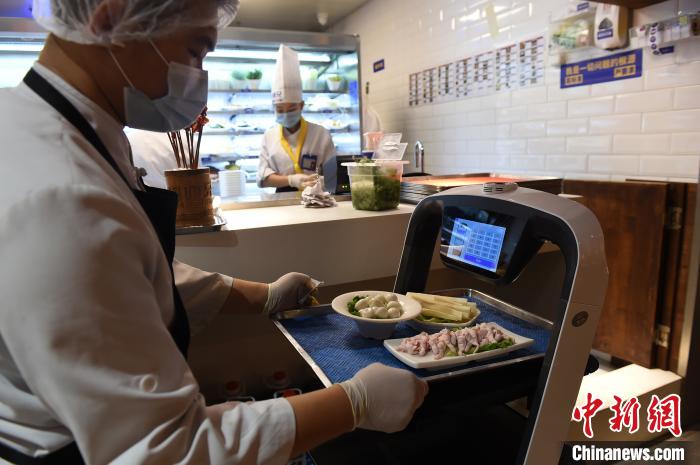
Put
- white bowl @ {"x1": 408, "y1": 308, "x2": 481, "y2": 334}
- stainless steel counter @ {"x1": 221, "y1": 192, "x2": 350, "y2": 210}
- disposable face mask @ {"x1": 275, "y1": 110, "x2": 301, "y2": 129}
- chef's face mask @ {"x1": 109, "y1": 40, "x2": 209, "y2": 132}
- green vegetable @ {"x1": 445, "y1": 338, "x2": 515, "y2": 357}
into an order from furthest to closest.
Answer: disposable face mask @ {"x1": 275, "y1": 110, "x2": 301, "y2": 129}
stainless steel counter @ {"x1": 221, "y1": 192, "x2": 350, "y2": 210}
white bowl @ {"x1": 408, "y1": 308, "x2": 481, "y2": 334}
green vegetable @ {"x1": 445, "y1": 338, "x2": 515, "y2": 357}
chef's face mask @ {"x1": 109, "y1": 40, "x2": 209, "y2": 132}

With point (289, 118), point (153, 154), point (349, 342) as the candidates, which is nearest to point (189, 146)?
point (349, 342)

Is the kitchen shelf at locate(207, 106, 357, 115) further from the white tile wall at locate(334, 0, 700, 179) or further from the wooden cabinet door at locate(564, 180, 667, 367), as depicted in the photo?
the wooden cabinet door at locate(564, 180, 667, 367)

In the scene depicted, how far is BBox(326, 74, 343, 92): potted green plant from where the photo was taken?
491 centimetres

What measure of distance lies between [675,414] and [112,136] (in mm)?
2689

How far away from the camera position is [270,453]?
0.72 metres

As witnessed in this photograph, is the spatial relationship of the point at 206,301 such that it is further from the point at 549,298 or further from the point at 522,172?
the point at 522,172

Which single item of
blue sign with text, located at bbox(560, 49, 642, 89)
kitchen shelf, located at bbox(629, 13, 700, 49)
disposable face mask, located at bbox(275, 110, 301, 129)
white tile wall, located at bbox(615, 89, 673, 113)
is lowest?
white tile wall, located at bbox(615, 89, 673, 113)

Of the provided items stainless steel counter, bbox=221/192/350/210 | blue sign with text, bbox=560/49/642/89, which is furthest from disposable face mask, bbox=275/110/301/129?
blue sign with text, bbox=560/49/642/89

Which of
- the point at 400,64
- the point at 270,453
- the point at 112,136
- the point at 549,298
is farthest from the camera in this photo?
the point at 400,64

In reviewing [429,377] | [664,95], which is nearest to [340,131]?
[664,95]

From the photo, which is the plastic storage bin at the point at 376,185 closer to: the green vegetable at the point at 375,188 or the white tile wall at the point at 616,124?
the green vegetable at the point at 375,188

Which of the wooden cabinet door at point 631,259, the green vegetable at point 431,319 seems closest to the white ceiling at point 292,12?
the wooden cabinet door at point 631,259

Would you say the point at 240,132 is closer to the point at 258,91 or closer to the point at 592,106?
the point at 258,91

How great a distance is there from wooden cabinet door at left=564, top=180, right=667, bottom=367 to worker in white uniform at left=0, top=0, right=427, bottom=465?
2.23m
